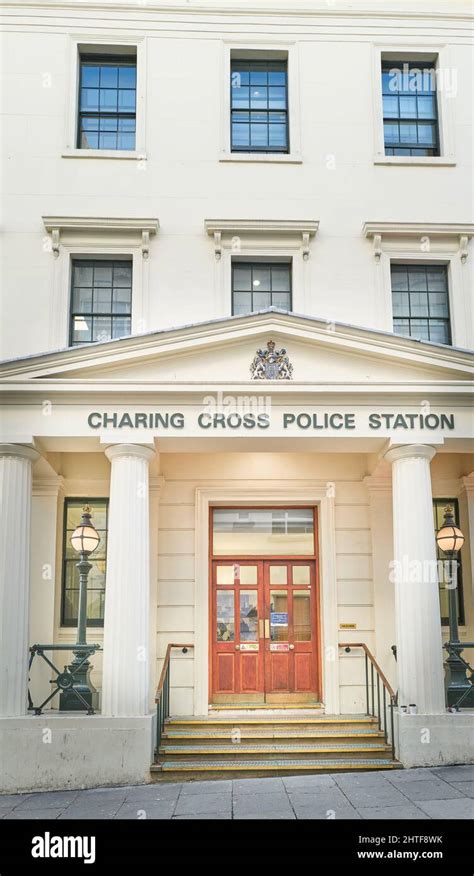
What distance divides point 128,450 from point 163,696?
12.9 feet

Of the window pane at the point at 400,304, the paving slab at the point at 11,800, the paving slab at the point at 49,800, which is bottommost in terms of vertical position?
the paving slab at the point at 11,800

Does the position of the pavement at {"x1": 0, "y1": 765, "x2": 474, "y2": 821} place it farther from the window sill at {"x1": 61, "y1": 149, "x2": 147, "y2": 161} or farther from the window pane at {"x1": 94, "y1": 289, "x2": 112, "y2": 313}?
the window sill at {"x1": 61, "y1": 149, "x2": 147, "y2": 161}

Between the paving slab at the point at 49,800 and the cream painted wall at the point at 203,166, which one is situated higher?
the cream painted wall at the point at 203,166

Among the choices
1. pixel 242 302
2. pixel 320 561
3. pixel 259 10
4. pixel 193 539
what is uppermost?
pixel 259 10

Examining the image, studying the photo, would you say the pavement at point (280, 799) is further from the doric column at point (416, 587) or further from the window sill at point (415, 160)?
the window sill at point (415, 160)

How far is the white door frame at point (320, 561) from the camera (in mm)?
13031

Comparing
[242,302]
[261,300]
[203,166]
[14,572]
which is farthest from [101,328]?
[14,572]

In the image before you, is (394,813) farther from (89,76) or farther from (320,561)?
(89,76)

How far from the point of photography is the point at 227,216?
1401 cm

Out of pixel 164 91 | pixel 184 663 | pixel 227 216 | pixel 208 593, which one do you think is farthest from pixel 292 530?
pixel 164 91

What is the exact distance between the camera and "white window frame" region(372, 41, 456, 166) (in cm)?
1439

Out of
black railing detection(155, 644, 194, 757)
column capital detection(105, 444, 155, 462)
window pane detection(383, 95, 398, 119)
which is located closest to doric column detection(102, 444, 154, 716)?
column capital detection(105, 444, 155, 462)

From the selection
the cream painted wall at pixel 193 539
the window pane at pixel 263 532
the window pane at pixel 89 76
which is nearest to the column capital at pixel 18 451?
the cream painted wall at pixel 193 539

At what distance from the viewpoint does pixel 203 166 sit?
14250mm
